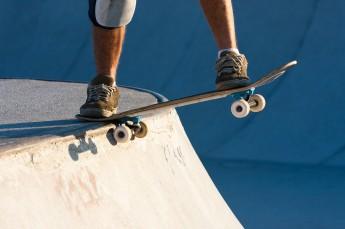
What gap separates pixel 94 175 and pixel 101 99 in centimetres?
55

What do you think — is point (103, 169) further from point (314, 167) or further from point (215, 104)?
point (215, 104)

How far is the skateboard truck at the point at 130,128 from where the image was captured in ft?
14.4

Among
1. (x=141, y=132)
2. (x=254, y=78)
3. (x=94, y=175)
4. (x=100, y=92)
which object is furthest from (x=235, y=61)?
(x=254, y=78)

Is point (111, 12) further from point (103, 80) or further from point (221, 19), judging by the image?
point (221, 19)

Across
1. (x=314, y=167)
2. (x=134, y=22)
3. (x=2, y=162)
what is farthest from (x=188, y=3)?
(x=2, y=162)

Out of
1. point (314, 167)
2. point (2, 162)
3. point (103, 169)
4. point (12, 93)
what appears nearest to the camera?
point (2, 162)

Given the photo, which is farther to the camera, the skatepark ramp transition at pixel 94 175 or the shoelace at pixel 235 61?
the shoelace at pixel 235 61

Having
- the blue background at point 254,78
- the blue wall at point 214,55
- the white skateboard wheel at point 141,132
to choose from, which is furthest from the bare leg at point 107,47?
the blue wall at point 214,55

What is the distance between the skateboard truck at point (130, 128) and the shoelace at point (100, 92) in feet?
0.48

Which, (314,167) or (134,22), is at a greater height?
(134,22)

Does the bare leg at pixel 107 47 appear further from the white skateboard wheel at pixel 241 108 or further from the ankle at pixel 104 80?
the white skateboard wheel at pixel 241 108

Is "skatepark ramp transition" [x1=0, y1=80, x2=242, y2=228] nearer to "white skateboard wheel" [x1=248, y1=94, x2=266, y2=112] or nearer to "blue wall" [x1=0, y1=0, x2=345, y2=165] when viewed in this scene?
"white skateboard wheel" [x1=248, y1=94, x2=266, y2=112]

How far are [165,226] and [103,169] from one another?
0.51 m

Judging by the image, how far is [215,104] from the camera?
32.2ft
